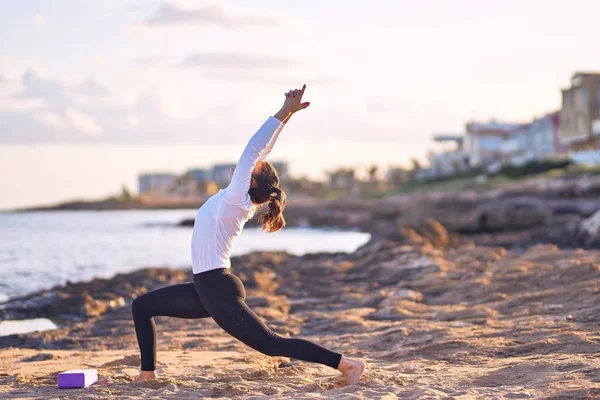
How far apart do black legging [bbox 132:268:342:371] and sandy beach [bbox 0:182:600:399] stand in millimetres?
306

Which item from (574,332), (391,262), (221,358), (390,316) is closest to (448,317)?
(390,316)

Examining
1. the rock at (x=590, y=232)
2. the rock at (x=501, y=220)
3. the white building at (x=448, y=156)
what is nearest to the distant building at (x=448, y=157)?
the white building at (x=448, y=156)

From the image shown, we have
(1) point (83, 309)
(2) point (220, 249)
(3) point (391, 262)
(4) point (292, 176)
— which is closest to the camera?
(2) point (220, 249)

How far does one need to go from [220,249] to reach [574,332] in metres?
3.62

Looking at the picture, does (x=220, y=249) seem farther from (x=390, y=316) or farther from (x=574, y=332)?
Answer: (x=390, y=316)

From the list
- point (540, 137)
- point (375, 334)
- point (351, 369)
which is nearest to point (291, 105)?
point (351, 369)

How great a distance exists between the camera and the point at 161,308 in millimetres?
5969

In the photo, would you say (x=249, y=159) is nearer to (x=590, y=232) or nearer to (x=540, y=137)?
(x=590, y=232)

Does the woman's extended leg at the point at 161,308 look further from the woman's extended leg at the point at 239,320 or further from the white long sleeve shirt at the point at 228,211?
the white long sleeve shirt at the point at 228,211

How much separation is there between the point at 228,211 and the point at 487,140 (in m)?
91.3

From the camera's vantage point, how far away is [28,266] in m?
25.4

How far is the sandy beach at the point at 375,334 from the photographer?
5.98 m

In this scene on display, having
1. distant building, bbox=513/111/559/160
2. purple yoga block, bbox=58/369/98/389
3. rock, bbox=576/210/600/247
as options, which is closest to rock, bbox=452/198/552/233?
rock, bbox=576/210/600/247

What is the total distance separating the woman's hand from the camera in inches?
222
